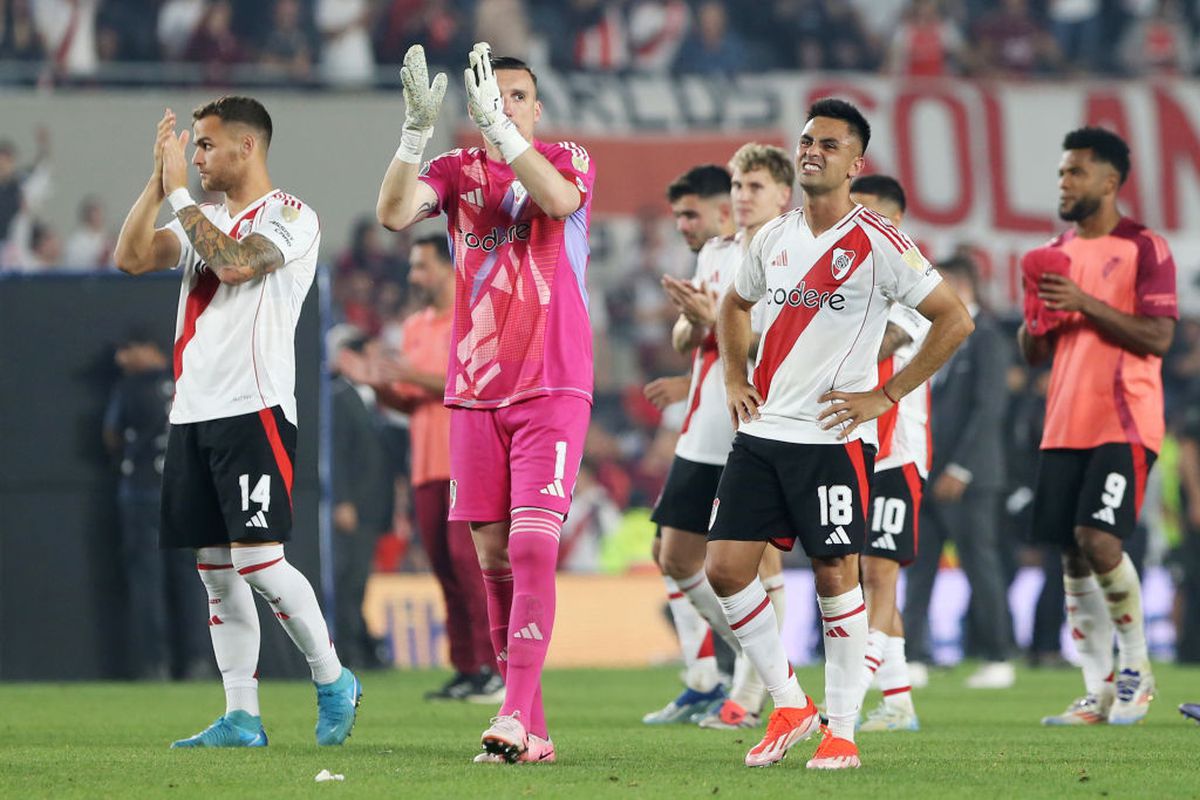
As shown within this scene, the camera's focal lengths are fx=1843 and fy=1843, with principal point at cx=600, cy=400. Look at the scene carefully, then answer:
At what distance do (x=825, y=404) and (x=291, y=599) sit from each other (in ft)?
7.19

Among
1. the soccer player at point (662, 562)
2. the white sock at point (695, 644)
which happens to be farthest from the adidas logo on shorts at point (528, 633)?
the white sock at point (695, 644)

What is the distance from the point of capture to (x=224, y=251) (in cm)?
690

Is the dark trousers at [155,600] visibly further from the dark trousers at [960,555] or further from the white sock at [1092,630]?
the white sock at [1092,630]

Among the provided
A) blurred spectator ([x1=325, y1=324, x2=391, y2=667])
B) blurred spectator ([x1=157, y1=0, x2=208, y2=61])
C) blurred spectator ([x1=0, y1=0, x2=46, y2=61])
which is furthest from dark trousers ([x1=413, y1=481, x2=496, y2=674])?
blurred spectator ([x1=157, y1=0, x2=208, y2=61])

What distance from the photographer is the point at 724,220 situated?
9.16 metres

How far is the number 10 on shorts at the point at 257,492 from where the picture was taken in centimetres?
693

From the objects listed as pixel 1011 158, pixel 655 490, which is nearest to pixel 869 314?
pixel 655 490

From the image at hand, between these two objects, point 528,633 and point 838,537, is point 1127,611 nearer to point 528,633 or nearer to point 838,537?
point 838,537

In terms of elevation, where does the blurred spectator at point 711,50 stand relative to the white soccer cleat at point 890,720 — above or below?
above

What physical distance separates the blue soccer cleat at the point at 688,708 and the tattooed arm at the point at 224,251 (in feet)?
10.4

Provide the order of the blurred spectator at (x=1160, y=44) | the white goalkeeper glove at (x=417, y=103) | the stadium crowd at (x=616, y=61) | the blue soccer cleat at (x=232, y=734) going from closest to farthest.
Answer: the white goalkeeper glove at (x=417, y=103) → the blue soccer cleat at (x=232, y=734) → the stadium crowd at (x=616, y=61) → the blurred spectator at (x=1160, y=44)

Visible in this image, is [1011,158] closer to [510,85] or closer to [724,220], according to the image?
[724,220]

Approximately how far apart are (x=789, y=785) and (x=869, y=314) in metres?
1.73

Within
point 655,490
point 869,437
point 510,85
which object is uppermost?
point 510,85
